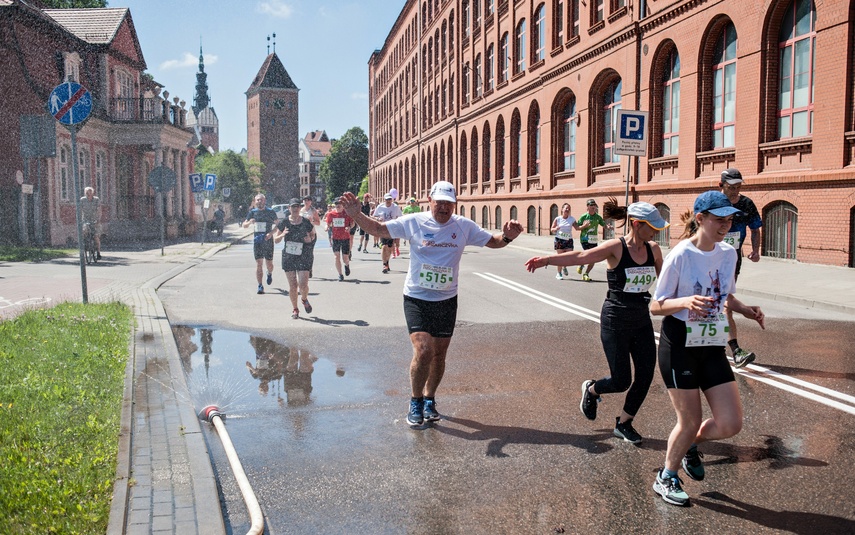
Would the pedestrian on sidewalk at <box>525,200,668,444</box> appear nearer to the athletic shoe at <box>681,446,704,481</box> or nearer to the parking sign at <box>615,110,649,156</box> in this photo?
the athletic shoe at <box>681,446,704,481</box>

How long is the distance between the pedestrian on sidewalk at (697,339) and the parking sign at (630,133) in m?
14.0

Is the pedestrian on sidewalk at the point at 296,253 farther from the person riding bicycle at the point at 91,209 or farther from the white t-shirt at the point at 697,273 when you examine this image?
the person riding bicycle at the point at 91,209

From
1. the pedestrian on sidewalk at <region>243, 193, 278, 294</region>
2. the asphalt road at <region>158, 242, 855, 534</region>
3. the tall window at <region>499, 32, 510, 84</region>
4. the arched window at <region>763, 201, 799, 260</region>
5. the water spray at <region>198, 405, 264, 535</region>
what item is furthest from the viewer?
the tall window at <region>499, 32, 510, 84</region>

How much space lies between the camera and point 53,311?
33.9 feet

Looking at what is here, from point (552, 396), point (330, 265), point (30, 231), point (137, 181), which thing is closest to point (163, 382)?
point (552, 396)

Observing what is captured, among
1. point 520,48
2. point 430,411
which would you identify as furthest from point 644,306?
point 520,48

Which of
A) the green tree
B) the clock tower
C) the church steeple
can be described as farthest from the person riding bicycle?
the church steeple

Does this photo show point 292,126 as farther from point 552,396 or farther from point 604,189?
point 552,396

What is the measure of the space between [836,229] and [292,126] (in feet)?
364

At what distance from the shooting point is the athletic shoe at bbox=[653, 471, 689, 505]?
4.01 metres

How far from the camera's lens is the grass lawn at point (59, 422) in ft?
12.4

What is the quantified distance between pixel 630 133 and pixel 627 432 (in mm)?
13789

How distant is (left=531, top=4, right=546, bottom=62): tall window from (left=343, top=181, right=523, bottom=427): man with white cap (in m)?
30.8

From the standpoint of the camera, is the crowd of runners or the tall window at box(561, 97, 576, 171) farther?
the tall window at box(561, 97, 576, 171)
